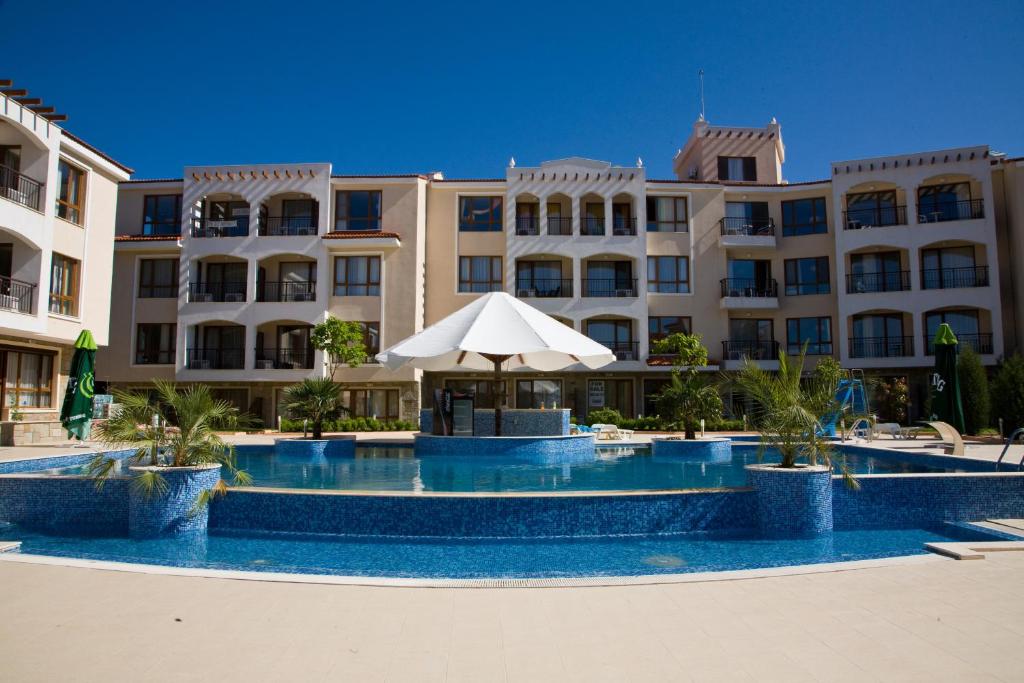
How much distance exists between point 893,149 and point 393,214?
73.7 feet

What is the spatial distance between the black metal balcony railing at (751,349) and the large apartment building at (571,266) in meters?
0.11

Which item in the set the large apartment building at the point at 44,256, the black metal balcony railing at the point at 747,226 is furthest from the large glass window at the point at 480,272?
the large apartment building at the point at 44,256

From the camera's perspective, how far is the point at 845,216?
30.6 meters

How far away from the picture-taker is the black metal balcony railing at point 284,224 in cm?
3028

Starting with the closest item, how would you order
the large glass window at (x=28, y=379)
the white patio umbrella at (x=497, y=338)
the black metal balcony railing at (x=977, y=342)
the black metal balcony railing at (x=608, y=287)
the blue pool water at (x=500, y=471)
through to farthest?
the blue pool water at (x=500, y=471) → the white patio umbrella at (x=497, y=338) → the large glass window at (x=28, y=379) → the black metal balcony railing at (x=977, y=342) → the black metal balcony railing at (x=608, y=287)

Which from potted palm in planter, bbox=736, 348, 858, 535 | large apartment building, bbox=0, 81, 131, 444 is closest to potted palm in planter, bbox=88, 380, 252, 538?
potted palm in planter, bbox=736, 348, 858, 535

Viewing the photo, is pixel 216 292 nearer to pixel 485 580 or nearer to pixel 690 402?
pixel 690 402

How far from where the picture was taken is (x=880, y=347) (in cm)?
3009

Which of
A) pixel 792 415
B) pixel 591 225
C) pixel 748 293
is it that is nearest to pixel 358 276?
pixel 591 225

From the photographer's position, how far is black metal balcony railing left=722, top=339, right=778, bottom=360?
102 ft

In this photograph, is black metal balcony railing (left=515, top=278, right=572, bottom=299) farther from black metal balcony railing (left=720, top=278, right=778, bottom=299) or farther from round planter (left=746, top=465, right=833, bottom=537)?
round planter (left=746, top=465, right=833, bottom=537)

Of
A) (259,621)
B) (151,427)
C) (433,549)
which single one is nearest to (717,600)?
(259,621)

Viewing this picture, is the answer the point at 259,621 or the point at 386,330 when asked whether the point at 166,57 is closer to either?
the point at 386,330

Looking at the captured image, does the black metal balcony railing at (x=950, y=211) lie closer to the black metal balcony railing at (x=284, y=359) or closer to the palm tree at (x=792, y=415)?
the palm tree at (x=792, y=415)
